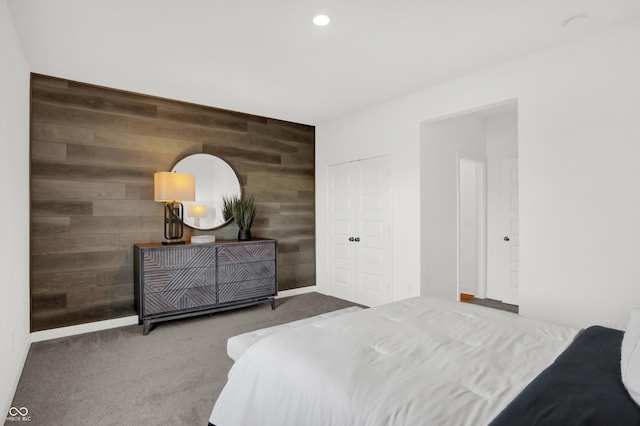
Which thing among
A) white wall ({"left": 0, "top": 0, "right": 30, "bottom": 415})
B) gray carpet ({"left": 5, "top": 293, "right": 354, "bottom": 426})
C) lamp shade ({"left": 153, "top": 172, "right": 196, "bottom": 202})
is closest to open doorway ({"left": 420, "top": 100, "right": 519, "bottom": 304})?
gray carpet ({"left": 5, "top": 293, "right": 354, "bottom": 426})

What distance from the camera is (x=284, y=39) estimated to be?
107 inches

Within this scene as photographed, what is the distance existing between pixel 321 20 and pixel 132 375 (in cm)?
287

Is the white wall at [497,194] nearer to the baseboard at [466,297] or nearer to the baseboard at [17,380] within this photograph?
the baseboard at [466,297]

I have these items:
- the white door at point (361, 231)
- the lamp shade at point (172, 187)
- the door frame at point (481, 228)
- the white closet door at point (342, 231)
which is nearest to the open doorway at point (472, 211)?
the door frame at point (481, 228)

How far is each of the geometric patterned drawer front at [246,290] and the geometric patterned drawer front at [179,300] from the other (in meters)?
0.11

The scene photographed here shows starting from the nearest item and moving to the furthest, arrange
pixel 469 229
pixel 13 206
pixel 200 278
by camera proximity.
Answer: pixel 13 206 < pixel 200 278 < pixel 469 229

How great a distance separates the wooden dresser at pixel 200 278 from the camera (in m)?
3.49

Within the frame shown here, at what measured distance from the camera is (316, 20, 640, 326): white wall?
2566 millimetres

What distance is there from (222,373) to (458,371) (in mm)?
1882

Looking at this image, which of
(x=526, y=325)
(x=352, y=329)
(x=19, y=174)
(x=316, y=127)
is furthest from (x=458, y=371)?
(x=316, y=127)

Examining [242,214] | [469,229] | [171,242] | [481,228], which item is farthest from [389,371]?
[469,229]

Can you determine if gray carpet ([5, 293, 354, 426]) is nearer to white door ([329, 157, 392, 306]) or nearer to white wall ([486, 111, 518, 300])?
white door ([329, 157, 392, 306])

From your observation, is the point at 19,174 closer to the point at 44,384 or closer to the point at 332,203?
the point at 44,384

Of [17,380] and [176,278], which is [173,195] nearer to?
[176,278]
